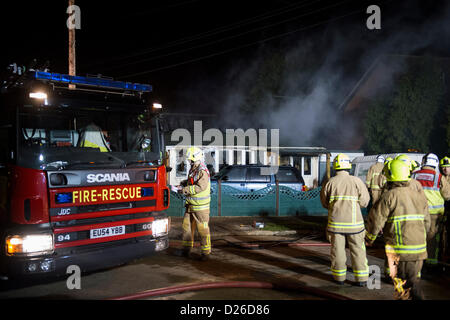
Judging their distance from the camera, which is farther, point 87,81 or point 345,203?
point 87,81

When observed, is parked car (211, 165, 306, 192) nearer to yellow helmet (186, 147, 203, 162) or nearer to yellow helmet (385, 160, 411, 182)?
yellow helmet (186, 147, 203, 162)

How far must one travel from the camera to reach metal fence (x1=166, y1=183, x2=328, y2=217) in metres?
11.3

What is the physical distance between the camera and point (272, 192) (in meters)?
11.8

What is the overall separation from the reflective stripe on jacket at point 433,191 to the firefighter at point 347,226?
1473mm

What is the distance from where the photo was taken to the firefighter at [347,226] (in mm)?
4906

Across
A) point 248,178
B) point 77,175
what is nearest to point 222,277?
point 77,175

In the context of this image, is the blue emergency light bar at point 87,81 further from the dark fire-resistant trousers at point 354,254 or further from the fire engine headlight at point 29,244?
the dark fire-resistant trousers at point 354,254

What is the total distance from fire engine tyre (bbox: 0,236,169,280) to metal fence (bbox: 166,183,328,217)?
5.76 meters

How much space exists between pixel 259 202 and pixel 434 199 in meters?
6.29

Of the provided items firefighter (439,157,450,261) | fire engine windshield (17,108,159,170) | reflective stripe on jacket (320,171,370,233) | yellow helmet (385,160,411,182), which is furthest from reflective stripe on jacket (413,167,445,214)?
fire engine windshield (17,108,159,170)

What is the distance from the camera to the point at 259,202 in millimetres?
11602
